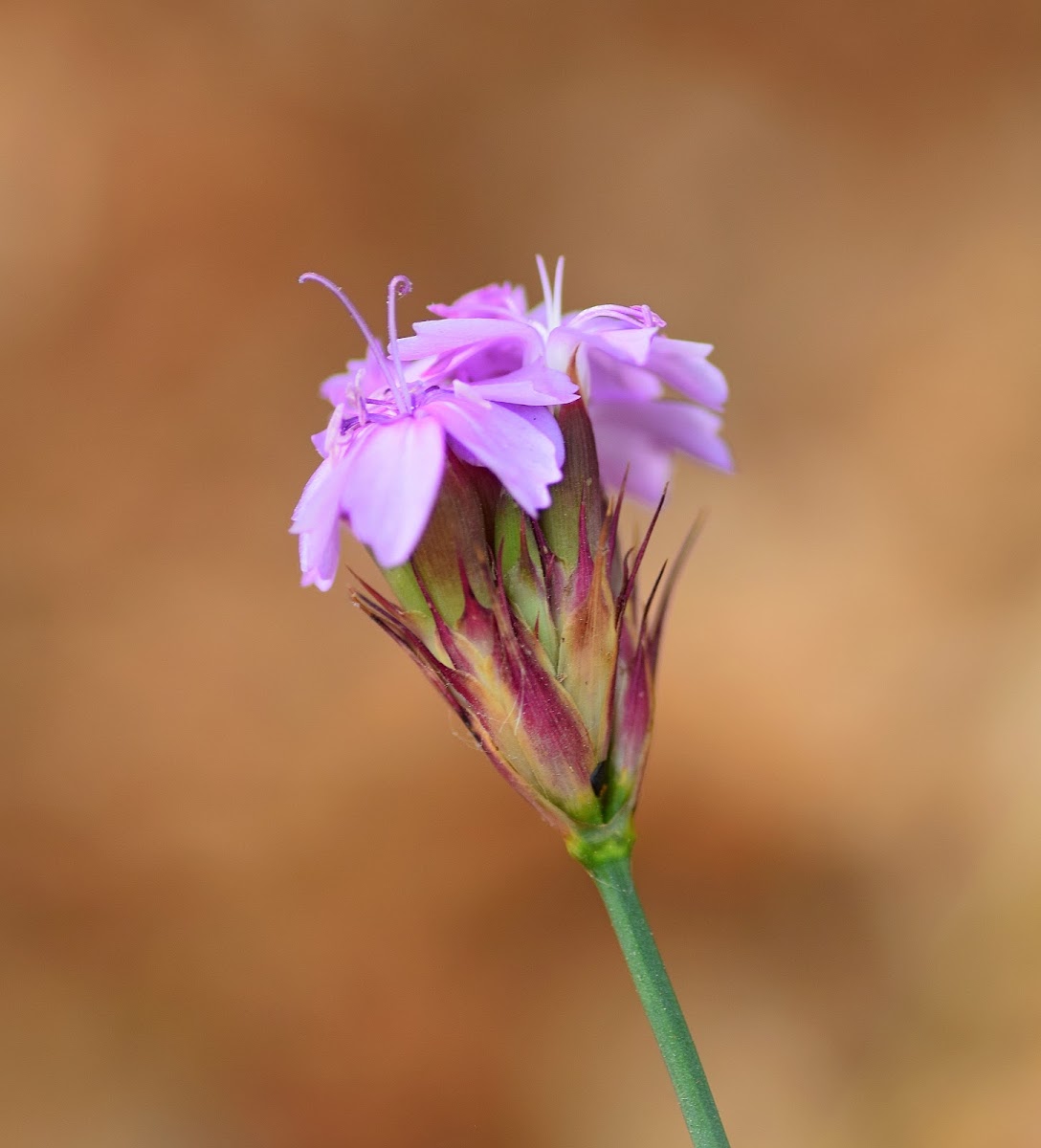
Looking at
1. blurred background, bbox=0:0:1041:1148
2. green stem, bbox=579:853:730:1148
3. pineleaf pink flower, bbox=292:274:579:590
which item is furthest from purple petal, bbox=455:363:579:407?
blurred background, bbox=0:0:1041:1148

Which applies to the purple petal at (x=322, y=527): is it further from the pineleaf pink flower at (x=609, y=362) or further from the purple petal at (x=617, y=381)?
the purple petal at (x=617, y=381)

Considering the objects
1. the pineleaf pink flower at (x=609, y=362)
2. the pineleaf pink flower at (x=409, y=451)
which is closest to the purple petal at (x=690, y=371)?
the pineleaf pink flower at (x=609, y=362)

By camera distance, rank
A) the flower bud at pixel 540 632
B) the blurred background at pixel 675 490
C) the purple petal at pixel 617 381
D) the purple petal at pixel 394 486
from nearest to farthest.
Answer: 1. the purple petal at pixel 394 486
2. the flower bud at pixel 540 632
3. the purple petal at pixel 617 381
4. the blurred background at pixel 675 490

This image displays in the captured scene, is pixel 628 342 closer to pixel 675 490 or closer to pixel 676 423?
pixel 676 423

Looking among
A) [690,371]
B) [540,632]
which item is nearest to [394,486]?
[540,632]

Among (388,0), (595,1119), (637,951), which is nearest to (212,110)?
(388,0)

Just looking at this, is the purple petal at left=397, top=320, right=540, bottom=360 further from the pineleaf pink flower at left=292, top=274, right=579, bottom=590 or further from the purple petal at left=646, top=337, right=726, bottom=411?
the purple petal at left=646, top=337, right=726, bottom=411

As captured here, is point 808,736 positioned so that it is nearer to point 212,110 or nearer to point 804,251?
point 804,251
